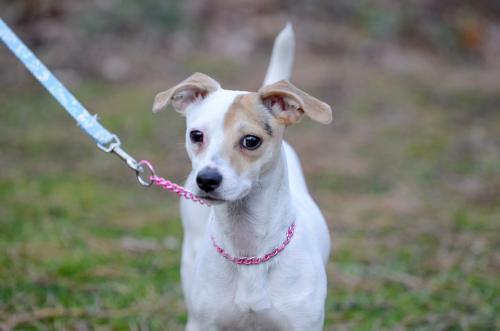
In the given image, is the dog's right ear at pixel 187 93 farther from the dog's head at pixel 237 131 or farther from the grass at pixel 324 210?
the grass at pixel 324 210

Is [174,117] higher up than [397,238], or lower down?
higher up

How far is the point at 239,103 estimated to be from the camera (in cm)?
342

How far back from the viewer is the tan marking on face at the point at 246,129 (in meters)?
3.22

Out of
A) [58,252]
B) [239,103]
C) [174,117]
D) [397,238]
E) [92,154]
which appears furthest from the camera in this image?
[174,117]

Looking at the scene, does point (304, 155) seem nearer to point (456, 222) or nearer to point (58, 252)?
point (456, 222)

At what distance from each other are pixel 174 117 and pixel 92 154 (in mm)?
2058

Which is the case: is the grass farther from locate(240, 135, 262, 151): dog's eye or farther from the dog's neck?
locate(240, 135, 262, 151): dog's eye

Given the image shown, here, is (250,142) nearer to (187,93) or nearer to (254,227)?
(254,227)

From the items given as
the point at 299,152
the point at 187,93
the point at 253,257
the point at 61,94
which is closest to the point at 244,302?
the point at 253,257

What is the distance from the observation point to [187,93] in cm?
378

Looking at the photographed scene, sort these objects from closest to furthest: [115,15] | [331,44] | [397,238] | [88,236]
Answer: [88,236]
[397,238]
[115,15]
[331,44]

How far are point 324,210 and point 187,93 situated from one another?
399cm

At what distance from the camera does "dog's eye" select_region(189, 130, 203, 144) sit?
3.34 m

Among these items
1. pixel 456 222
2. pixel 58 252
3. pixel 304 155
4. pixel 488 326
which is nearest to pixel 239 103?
pixel 488 326
